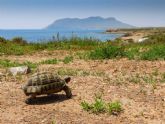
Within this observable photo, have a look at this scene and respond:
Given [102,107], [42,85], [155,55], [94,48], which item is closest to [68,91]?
[42,85]

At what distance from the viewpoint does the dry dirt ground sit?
10.1 metres

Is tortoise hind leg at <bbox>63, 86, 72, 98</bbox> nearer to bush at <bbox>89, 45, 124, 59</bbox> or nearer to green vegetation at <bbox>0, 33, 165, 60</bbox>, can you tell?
green vegetation at <bbox>0, 33, 165, 60</bbox>

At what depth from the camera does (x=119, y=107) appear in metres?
10.5

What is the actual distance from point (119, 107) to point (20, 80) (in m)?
5.00

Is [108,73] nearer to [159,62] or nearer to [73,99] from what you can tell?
[159,62]

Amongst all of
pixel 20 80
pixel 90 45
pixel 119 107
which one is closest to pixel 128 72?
Answer: pixel 20 80

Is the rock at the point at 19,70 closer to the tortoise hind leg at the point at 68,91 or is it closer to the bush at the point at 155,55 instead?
the tortoise hind leg at the point at 68,91

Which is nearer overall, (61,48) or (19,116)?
(19,116)

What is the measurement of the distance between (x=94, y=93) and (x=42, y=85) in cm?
157

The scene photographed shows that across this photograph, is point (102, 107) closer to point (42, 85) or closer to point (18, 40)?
point (42, 85)

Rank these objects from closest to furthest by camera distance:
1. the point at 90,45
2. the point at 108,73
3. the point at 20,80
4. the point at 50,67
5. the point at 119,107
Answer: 1. the point at 119,107
2. the point at 20,80
3. the point at 108,73
4. the point at 50,67
5. the point at 90,45

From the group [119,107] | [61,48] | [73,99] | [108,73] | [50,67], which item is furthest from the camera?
[61,48]

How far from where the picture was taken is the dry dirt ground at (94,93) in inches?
396

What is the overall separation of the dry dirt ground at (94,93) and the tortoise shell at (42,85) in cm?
33
